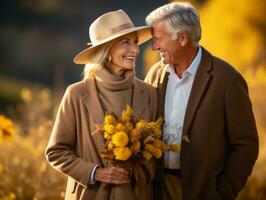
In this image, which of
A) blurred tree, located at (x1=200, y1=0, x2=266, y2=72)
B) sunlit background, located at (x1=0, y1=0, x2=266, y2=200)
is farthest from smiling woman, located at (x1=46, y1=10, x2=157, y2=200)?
blurred tree, located at (x1=200, y1=0, x2=266, y2=72)

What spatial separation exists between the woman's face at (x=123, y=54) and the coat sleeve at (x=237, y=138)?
0.66 meters

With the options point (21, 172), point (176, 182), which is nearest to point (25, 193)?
point (21, 172)

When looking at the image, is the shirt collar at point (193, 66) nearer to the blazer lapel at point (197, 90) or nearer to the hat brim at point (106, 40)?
the blazer lapel at point (197, 90)

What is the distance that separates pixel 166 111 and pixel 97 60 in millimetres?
575

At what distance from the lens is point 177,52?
486 cm

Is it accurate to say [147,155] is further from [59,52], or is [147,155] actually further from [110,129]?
[59,52]

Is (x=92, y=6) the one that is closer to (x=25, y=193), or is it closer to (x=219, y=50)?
(x=219, y=50)

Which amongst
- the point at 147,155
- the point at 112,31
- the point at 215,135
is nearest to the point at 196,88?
the point at 215,135

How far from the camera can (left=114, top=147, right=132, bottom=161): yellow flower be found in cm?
411

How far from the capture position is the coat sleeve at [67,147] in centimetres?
446

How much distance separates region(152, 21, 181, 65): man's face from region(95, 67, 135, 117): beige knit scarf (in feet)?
1.26

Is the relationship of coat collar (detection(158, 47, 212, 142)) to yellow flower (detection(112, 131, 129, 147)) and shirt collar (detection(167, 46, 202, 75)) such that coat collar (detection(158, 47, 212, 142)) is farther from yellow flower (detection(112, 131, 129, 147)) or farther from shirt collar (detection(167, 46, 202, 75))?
yellow flower (detection(112, 131, 129, 147))

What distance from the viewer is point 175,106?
15.7 feet

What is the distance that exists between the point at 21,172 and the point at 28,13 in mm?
12614
